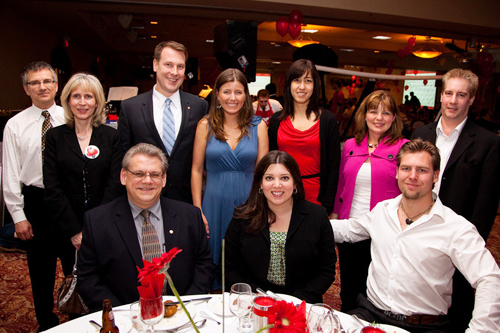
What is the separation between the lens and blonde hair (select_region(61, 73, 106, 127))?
2258 mm

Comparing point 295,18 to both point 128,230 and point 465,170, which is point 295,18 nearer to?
point 465,170

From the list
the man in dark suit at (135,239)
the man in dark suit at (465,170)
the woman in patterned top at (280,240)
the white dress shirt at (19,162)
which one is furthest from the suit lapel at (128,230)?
the man in dark suit at (465,170)

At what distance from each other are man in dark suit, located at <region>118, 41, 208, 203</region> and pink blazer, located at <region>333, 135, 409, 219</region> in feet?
3.37

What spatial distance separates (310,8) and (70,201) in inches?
217

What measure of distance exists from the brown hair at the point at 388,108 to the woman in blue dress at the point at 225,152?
0.65 m

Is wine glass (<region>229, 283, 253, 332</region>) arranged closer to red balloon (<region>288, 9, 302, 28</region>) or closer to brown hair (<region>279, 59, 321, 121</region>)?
brown hair (<region>279, 59, 321, 121</region>)

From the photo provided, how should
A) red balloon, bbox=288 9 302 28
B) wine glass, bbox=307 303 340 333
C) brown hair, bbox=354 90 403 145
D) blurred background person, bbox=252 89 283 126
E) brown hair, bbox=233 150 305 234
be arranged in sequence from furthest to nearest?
blurred background person, bbox=252 89 283 126 < red balloon, bbox=288 9 302 28 < brown hair, bbox=354 90 403 145 < brown hair, bbox=233 150 305 234 < wine glass, bbox=307 303 340 333

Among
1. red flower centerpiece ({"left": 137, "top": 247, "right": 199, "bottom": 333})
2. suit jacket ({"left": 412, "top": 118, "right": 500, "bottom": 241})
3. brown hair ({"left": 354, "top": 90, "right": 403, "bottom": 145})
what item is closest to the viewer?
red flower centerpiece ({"left": 137, "top": 247, "right": 199, "bottom": 333})

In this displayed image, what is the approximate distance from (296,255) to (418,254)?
1.89 feet

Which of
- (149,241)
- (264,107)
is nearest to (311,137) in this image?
(149,241)

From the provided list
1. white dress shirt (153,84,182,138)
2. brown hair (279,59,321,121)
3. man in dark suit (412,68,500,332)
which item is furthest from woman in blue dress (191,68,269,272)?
man in dark suit (412,68,500,332)

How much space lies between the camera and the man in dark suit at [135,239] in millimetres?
1800

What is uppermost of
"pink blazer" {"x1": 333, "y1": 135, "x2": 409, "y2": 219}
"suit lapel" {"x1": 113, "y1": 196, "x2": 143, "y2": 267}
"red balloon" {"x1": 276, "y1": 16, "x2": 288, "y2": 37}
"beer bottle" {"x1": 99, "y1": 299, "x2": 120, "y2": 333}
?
"red balloon" {"x1": 276, "y1": 16, "x2": 288, "y2": 37}

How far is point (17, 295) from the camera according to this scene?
3.31 meters
